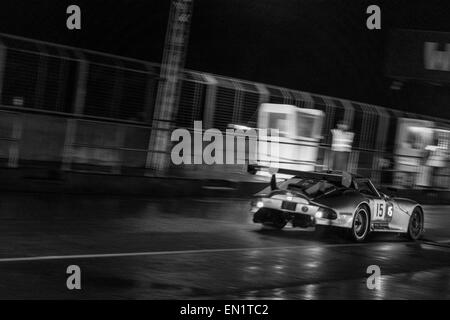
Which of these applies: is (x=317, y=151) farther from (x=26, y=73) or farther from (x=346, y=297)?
(x=346, y=297)

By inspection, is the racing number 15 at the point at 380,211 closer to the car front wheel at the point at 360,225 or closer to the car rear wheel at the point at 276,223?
the car front wheel at the point at 360,225

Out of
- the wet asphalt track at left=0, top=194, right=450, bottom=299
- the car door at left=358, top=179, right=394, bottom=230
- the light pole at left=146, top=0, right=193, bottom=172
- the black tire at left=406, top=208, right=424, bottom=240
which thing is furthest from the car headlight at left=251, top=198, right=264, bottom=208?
the light pole at left=146, top=0, right=193, bottom=172

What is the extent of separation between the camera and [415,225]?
14.9 meters

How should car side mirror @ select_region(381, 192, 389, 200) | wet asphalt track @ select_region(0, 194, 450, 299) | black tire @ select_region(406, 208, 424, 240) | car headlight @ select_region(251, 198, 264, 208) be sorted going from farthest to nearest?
1. black tire @ select_region(406, 208, 424, 240)
2. car side mirror @ select_region(381, 192, 389, 200)
3. car headlight @ select_region(251, 198, 264, 208)
4. wet asphalt track @ select_region(0, 194, 450, 299)

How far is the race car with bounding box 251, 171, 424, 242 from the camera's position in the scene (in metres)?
12.8

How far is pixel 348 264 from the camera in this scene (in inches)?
425

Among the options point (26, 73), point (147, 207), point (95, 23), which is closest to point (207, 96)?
point (26, 73)

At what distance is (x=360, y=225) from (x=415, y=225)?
1.84m

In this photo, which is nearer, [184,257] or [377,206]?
[184,257]

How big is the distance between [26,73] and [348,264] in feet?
32.8

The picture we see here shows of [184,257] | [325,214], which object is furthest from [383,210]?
[184,257]

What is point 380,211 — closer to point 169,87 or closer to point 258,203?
point 258,203

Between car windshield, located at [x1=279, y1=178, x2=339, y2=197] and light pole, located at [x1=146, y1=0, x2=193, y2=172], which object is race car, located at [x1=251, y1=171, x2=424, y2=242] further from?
light pole, located at [x1=146, y1=0, x2=193, y2=172]

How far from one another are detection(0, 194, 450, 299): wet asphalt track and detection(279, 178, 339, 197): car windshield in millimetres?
742
